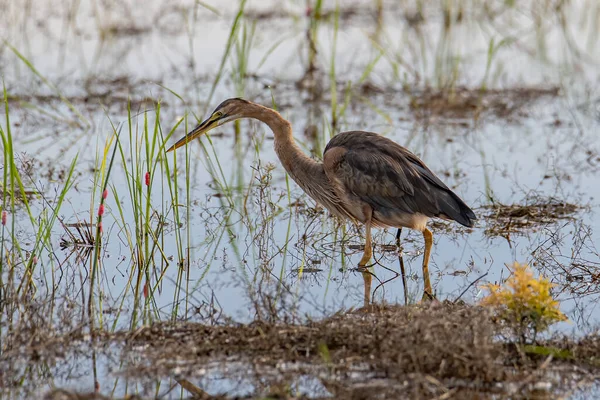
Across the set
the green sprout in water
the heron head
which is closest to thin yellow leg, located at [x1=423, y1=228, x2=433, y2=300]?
the green sprout in water

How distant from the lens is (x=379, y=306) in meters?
5.60

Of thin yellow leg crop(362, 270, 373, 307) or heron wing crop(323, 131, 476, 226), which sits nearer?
thin yellow leg crop(362, 270, 373, 307)

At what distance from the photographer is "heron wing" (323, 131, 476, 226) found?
6.42 metres

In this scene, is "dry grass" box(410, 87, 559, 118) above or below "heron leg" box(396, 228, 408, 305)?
above

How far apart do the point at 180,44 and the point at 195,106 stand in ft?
9.90

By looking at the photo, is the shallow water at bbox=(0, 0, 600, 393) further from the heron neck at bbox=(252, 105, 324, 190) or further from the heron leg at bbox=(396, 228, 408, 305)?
the heron neck at bbox=(252, 105, 324, 190)

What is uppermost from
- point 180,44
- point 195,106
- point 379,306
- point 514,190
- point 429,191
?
point 180,44

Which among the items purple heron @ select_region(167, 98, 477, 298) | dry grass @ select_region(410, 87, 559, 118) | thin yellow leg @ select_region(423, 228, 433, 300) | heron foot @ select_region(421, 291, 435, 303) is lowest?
heron foot @ select_region(421, 291, 435, 303)

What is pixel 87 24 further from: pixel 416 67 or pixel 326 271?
pixel 326 271

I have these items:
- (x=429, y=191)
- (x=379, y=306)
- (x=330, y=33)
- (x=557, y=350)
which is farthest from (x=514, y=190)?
(x=330, y=33)

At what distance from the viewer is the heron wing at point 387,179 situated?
21.1 ft

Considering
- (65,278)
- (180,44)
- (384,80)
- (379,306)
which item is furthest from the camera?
(180,44)

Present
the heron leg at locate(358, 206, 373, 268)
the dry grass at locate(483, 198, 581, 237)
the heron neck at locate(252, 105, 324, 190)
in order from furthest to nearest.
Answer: the dry grass at locate(483, 198, 581, 237) < the heron neck at locate(252, 105, 324, 190) < the heron leg at locate(358, 206, 373, 268)

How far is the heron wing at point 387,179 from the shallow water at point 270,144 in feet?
1.26
